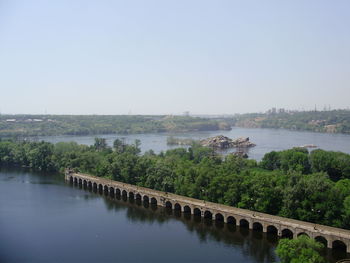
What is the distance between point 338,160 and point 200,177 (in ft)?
98.5

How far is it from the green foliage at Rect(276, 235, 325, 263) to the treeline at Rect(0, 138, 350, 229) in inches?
408

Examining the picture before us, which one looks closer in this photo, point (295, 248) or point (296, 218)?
point (295, 248)

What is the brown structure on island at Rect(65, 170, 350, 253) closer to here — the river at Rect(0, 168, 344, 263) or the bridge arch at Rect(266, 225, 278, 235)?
the bridge arch at Rect(266, 225, 278, 235)

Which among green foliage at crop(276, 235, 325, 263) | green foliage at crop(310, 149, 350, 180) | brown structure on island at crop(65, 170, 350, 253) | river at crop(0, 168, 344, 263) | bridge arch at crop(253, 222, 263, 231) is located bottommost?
river at crop(0, 168, 344, 263)

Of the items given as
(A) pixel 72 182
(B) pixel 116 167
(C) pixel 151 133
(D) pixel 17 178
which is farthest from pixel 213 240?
(C) pixel 151 133

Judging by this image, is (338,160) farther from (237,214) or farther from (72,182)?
(72,182)

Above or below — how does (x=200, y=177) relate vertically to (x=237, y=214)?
above

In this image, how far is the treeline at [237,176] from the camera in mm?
38094

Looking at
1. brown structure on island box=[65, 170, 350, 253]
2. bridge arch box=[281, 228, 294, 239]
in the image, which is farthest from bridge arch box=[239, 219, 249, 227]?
bridge arch box=[281, 228, 294, 239]

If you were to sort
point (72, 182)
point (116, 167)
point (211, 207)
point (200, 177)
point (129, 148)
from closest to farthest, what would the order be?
point (211, 207) < point (200, 177) < point (116, 167) < point (72, 182) < point (129, 148)

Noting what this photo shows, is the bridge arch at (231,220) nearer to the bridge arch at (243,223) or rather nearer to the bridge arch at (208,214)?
the bridge arch at (243,223)

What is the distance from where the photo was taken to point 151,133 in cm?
19762

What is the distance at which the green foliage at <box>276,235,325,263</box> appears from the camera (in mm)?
25750

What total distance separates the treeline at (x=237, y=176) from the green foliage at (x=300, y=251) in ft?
34.0
